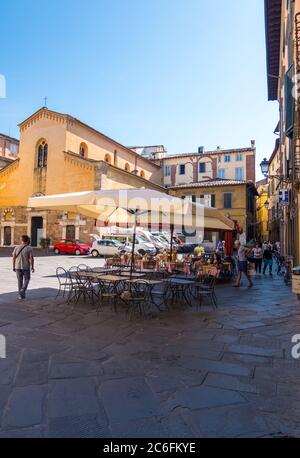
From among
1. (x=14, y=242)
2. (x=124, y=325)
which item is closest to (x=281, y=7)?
(x=124, y=325)

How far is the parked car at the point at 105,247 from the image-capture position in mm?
23020

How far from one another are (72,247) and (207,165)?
88.2ft

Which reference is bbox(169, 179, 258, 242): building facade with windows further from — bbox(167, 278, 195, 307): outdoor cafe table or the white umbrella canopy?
bbox(167, 278, 195, 307): outdoor cafe table

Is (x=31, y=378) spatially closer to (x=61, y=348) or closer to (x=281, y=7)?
(x=61, y=348)

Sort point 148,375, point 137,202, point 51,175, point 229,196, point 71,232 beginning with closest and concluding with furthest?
point 148,375 < point 137,202 < point 71,232 < point 51,175 < point 229,196

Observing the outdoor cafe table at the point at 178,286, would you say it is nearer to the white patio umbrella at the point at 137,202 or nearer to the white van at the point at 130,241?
the white patio umbrella at the point at 137,202

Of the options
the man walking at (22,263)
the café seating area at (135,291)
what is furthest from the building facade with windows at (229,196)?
the man walking at (22,263)

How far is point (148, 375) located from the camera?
141 inches

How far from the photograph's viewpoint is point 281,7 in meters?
16.8

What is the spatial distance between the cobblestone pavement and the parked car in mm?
16576

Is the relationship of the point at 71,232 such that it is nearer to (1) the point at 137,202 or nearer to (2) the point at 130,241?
(2) the point at 130,241

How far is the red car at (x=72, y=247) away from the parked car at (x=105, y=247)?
1453mm

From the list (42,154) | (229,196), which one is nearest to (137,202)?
(42,154)
